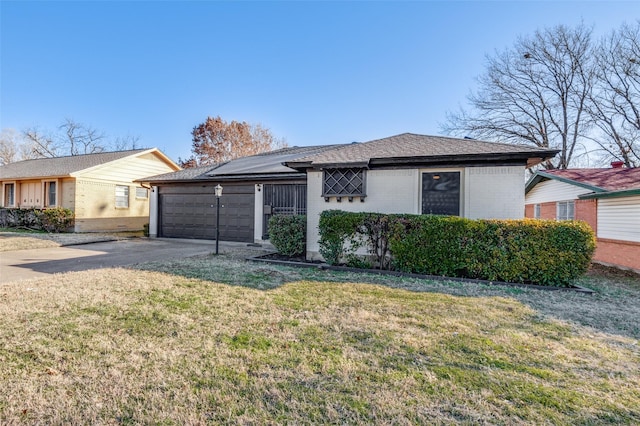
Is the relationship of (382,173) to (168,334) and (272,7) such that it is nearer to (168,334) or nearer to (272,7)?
(168,334)

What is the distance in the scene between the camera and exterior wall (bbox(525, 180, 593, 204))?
10.7m

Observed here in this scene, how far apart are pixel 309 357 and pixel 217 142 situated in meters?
30.9

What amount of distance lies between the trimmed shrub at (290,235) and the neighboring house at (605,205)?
827 centimetres

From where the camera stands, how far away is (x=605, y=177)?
10320 millimetres

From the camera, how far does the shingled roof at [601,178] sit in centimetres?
873

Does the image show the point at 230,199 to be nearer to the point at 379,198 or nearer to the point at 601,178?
the point at 379,198

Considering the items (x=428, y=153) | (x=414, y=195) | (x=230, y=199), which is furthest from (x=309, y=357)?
(x=230, y=199)

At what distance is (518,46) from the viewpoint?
67.4ft

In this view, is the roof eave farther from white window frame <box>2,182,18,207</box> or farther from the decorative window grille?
white window frame <box>2,182,18,207</box>

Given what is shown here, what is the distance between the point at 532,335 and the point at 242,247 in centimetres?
927

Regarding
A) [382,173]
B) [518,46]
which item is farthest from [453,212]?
[518,46]

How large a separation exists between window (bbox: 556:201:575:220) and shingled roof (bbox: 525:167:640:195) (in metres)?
1.02

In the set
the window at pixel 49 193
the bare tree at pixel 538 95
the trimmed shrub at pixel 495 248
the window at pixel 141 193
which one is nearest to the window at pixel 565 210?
the trimmed shrub at pixel 495 248

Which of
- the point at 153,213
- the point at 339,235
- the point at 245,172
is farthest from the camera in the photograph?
the point at 153,213
